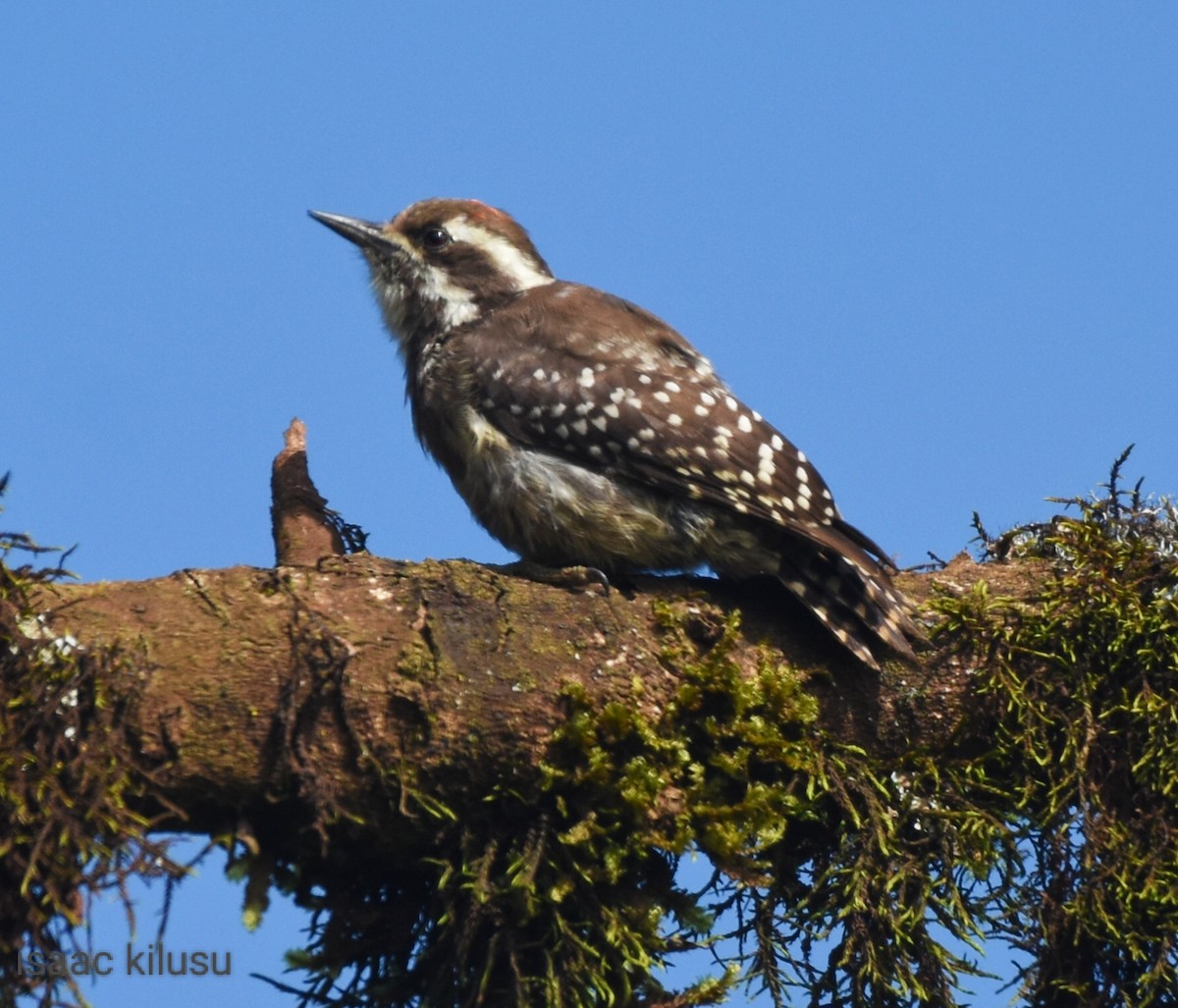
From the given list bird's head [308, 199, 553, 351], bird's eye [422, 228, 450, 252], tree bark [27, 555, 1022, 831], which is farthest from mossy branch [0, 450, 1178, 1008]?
bird's eye [422, 228, 450, 252]

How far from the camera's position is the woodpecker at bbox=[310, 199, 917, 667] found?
4.32 m

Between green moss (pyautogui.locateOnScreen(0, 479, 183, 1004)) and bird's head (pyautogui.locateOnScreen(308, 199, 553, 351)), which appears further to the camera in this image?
bird's head (pyautogui.locateOnScreen(308, 199, 553, 351))

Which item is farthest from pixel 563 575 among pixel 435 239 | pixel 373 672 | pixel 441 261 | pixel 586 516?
pixel 435 239

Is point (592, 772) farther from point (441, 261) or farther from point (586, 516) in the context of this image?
point (441, 261)

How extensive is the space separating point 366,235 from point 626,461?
185 cm

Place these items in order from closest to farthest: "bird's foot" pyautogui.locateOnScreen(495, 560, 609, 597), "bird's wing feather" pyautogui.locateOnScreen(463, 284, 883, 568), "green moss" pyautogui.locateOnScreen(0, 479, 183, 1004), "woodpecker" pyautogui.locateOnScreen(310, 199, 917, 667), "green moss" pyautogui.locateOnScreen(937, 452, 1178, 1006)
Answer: "green moss" pyautogui.locateOnScreen(0, 479, 183, 1004)
"green moss" pyautogui.locateOnScreen(937, 452, 1178, 1006)
"bird's foot" pyautogui.locateOnScreen(495, 560, 609, 597)
"woodpecker" pyautogui.locateOnScreen(310, 199, 917, 667)
"bird's wing feather" pyautogui.locateOnScreen(463, 284, 883, 568)

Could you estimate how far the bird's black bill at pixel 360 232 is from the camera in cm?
586

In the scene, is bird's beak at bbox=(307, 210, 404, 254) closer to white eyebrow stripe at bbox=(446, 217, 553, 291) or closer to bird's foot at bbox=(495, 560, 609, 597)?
white eyebrow stripe at bbox=(446, 217, 553, 291)

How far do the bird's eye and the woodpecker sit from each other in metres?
0.51

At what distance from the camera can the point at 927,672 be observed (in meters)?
4.06

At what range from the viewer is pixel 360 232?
588 cm

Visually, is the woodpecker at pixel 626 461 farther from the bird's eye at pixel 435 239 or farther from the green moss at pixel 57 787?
the green moss at pixel 57 787

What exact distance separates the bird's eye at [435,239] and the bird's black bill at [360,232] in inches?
5.2


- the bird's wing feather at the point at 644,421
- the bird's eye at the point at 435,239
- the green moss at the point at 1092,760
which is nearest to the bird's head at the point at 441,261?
the bird's eye at the point at 435,239
